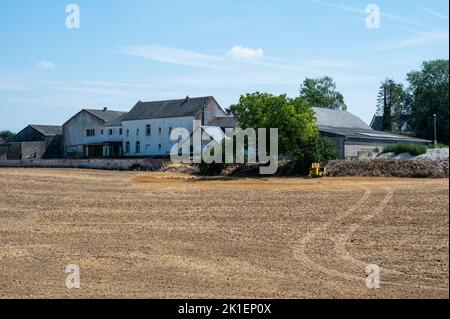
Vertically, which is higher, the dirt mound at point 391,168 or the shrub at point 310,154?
the shrub at point 310,154

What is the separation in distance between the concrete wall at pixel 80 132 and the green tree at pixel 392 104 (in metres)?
38.0

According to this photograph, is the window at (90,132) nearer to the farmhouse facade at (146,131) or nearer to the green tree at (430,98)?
the farmhouse facade at (146,131)

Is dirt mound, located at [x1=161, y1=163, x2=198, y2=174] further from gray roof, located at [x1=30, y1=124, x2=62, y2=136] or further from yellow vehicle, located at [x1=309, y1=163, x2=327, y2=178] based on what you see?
gray roof, located at [x1=30, y1=124, x2=62, y2=136]

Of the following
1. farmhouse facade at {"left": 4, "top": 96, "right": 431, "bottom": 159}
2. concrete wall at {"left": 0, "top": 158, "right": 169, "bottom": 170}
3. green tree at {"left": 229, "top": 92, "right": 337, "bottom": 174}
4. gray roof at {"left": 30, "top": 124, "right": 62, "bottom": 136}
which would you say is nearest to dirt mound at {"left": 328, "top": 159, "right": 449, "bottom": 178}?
green tree at {"left": 229, "top": 92, "right": 337, "bottom": 174}

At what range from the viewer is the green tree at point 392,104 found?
79.8m

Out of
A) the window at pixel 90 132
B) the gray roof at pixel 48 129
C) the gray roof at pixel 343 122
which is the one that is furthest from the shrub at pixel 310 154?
the gray roof at pixel 48 129

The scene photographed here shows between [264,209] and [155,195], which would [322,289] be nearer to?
[264,209]

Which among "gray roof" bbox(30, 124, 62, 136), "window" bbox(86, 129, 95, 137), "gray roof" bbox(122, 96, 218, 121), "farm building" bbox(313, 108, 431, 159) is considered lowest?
"farm building" bbox(313, 108, 431, 159)

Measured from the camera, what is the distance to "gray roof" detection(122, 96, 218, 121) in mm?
66694

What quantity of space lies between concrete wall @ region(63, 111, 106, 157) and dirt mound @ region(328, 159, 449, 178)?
1625 inches

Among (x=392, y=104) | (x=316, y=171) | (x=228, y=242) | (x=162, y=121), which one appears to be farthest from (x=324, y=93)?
(x=228, y=242)

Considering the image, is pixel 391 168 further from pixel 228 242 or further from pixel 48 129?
pixel 48 129

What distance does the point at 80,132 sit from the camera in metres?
78.2
